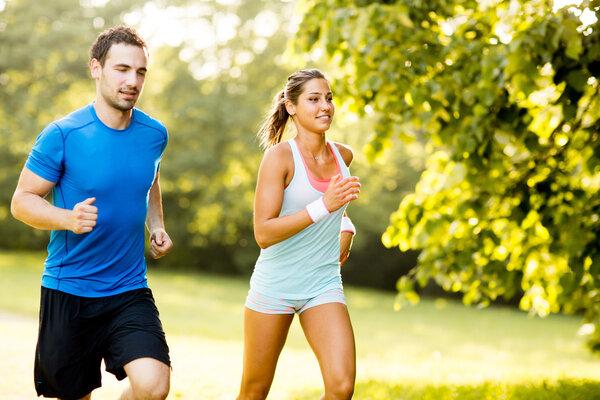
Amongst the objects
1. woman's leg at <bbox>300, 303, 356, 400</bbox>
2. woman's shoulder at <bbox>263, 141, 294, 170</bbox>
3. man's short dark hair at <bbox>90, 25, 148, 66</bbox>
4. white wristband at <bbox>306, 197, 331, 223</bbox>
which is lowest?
woman's leg at <bbox>300, 303, 356, 400</bbox>

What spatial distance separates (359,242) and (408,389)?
25765mm

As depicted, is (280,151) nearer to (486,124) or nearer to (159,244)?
(159,244)

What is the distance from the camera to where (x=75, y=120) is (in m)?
3.70

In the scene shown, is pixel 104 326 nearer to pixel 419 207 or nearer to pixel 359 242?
pixel 419 207

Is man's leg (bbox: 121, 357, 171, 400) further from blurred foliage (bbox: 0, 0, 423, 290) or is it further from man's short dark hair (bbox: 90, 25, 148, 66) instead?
blurred foliage (bbox: 0, 0, 423, 290)

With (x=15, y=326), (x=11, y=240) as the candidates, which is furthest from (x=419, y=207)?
(x=11, y=240)

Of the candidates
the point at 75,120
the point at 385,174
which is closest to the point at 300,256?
the point at 75,120

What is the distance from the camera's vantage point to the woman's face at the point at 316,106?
406 centimetres

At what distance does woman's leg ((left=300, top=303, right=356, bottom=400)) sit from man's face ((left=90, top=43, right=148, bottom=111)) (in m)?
1.54

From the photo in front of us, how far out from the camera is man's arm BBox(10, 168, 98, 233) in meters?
3.36

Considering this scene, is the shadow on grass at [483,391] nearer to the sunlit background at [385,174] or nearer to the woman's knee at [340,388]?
the sunlit background at [385,174]

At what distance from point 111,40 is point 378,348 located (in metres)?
13.3

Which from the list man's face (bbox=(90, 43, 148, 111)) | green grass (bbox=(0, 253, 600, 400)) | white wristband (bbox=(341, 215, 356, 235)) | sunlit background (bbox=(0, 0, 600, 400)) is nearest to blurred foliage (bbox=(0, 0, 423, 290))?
sunlit background (bbox=(0, 0, 600, 400))

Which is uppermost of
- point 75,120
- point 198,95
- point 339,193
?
point 198,95
